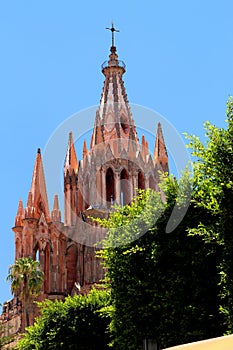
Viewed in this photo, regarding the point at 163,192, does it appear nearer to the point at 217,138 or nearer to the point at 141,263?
the point at 141,263

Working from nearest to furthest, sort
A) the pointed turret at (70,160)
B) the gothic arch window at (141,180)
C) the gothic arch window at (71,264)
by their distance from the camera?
the gothic arch window at (71,264)
the gothic arch window at (141,180)
the pointed turret at (70,160)

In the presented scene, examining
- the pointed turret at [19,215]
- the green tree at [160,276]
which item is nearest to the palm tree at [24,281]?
the pointed turret at [19,215]

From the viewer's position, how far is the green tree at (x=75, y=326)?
3259cm

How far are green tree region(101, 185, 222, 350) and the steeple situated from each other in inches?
1431

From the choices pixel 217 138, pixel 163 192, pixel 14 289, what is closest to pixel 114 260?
pixel 163 192

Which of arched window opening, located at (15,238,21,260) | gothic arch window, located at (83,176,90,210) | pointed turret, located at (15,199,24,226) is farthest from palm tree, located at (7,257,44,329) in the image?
gothic arch window, located at (83,176,90,210)

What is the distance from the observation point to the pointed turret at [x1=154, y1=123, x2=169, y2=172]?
65.0m

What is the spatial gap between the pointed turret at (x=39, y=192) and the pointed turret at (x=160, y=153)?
11417 millimetres

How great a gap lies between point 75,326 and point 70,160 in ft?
108

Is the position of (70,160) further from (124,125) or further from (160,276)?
(160,276)

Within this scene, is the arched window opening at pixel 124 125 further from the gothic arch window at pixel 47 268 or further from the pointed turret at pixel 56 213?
the gothic arch window at pixel 47 268

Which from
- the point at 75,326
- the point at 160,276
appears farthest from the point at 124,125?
the point at 160,276

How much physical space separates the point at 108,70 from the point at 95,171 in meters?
13.1

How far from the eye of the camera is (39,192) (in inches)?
2432
